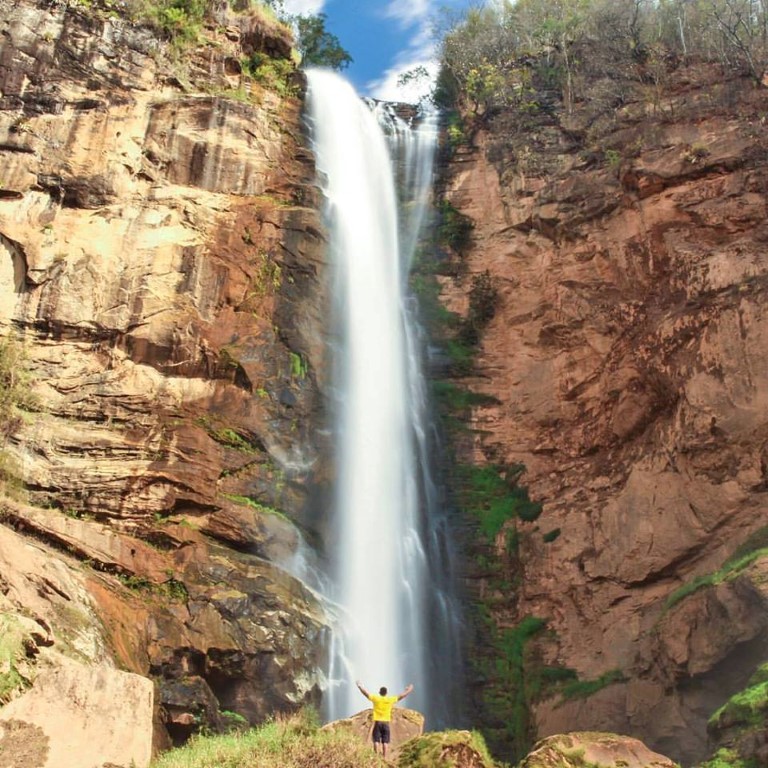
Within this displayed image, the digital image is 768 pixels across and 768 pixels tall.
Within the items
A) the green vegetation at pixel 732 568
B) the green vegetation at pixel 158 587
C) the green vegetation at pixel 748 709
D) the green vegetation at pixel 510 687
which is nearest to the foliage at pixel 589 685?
the green vegetation at pixel 510 687

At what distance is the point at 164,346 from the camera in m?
18.9

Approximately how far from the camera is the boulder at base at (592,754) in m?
9.92

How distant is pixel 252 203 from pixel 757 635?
1567cm

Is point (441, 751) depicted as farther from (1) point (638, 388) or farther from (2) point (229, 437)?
(1) point (638, 388)

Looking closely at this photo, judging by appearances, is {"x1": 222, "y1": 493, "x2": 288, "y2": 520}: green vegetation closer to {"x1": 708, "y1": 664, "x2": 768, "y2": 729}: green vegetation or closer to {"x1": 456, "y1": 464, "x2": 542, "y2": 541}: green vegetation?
{"x1": 456, "y1": 464, "x2": 542, "y2": 541}: green vegetation

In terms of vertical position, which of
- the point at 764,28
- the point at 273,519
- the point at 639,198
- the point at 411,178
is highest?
the point at 764,28

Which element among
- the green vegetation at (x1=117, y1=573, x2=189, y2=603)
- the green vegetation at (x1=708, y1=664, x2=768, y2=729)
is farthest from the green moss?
the green vegetation at (x1=117, y1=573, x2=189, y2=603)

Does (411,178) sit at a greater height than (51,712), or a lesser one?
greater

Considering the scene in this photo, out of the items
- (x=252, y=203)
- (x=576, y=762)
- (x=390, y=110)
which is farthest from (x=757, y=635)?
(x=390, y=110)

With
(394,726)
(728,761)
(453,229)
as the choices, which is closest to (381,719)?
(394,726)

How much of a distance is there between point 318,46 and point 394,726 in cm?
2675

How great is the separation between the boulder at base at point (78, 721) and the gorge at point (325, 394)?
0.05 meters

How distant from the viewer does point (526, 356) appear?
21828 mm

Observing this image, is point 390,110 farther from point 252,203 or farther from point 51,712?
point 51,712
